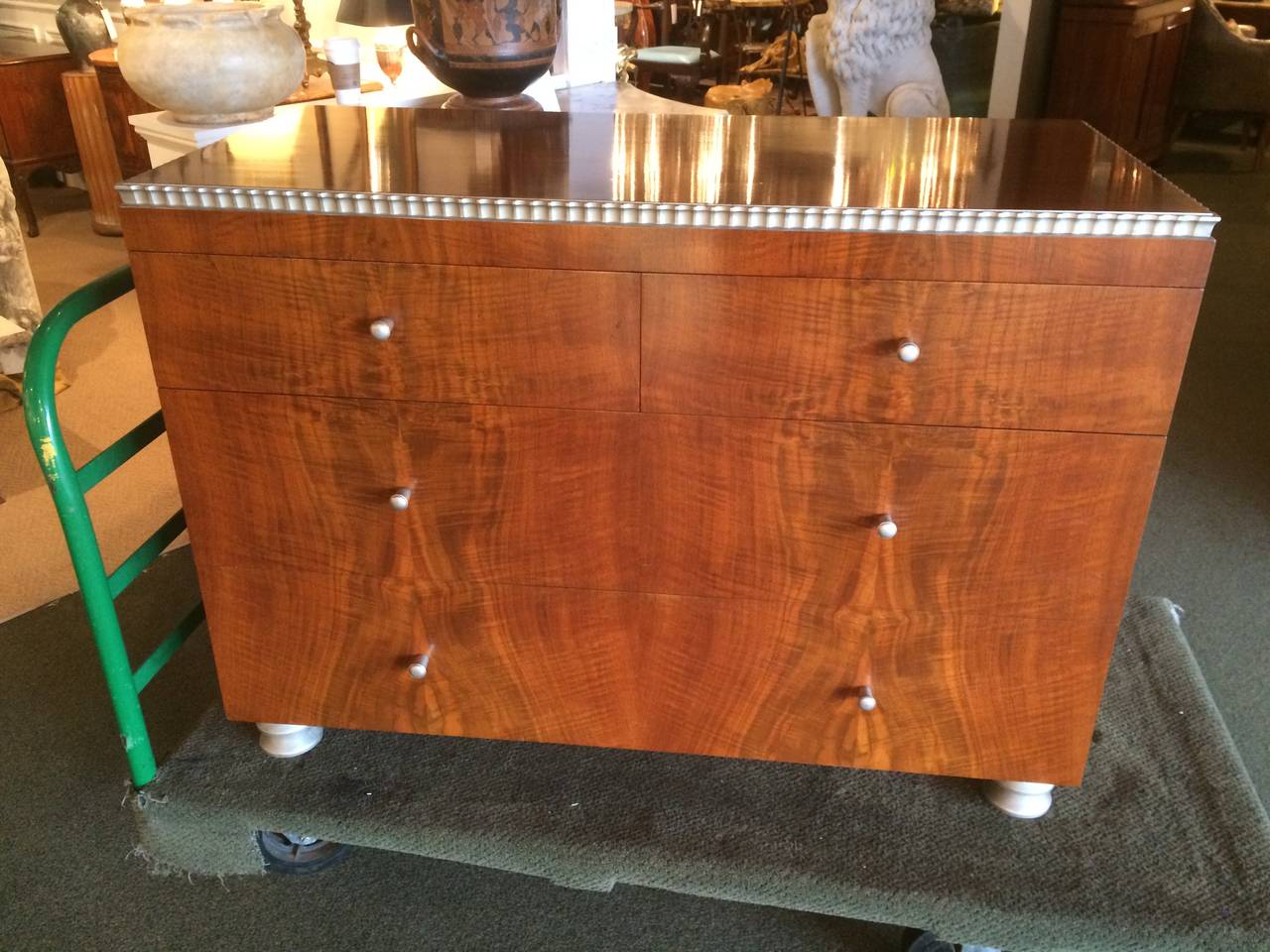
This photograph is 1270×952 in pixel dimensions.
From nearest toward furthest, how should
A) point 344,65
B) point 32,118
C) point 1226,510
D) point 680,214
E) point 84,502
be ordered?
point 680,214, point 84,502, point 344,65, point 1226,510, point 32,118

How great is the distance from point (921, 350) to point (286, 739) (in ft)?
3.01

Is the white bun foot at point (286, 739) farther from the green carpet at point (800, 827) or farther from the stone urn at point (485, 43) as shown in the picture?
the stone urn at point (485, 43)

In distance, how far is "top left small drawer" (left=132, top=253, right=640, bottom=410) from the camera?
99 centimetres

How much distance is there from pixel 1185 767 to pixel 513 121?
1173 millimetres

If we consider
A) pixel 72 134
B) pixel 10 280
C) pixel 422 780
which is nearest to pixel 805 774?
pixel 422 780

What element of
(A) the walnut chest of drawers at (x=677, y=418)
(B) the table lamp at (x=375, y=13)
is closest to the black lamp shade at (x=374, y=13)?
(B) the table lamp at (x=375, y=13)

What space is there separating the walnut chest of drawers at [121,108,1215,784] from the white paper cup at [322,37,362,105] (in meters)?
0.45

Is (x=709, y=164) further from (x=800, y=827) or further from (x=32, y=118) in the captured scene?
(x=32, y=118)

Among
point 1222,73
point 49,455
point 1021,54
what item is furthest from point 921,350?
point 1222,73

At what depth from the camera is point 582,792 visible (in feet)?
4.26

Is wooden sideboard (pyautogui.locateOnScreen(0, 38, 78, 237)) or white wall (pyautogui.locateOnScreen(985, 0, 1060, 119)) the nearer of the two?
wooden sideboard (pyautogui.locateOnScreen(0, 38, 78, 237))

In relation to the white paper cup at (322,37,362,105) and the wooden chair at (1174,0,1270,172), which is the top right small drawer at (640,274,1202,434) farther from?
the wooden chair at (1174,0,1270,172)

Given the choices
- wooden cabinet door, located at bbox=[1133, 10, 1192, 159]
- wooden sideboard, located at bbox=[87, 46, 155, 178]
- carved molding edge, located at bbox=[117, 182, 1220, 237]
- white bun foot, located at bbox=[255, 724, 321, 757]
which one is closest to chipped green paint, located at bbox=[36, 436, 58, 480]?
carved molding edge, located at bbox=[117, 182, 1220, 237]

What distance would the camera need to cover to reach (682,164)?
1075 mm
